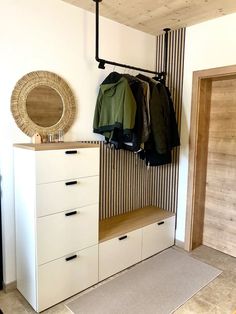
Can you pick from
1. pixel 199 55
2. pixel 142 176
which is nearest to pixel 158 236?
pixel 142 176

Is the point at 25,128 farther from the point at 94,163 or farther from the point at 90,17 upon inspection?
the point at 90,17

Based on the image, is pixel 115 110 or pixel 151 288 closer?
pixel 151 288

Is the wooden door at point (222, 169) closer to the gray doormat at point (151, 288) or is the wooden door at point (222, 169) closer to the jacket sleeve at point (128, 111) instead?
the gray doormat at point (151, 288)

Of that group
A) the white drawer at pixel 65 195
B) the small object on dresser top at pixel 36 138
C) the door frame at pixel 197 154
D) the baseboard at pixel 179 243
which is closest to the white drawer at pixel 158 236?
the baseboard at pixel 179 243

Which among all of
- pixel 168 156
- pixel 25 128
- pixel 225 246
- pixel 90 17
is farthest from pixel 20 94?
pixel 225 246

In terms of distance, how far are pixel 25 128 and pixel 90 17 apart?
1203 millimetres

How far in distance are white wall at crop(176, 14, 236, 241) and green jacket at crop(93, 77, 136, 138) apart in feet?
2.64

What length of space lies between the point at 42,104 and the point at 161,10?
1324 mm

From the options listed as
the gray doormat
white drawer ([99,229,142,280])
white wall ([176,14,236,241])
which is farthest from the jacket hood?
the gray doormat

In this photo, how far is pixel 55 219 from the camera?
1.89 metres

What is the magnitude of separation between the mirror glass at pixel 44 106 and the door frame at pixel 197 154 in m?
1.35

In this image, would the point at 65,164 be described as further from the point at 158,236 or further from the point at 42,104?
the point at 158,236

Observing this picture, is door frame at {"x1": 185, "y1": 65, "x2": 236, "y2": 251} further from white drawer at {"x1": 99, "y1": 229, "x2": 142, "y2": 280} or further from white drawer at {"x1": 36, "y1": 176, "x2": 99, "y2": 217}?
white drawer at {"x1": 36, "y1": 176, "x2": 99, "y2": 217}

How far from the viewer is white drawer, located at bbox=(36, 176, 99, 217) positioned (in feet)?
5.95
